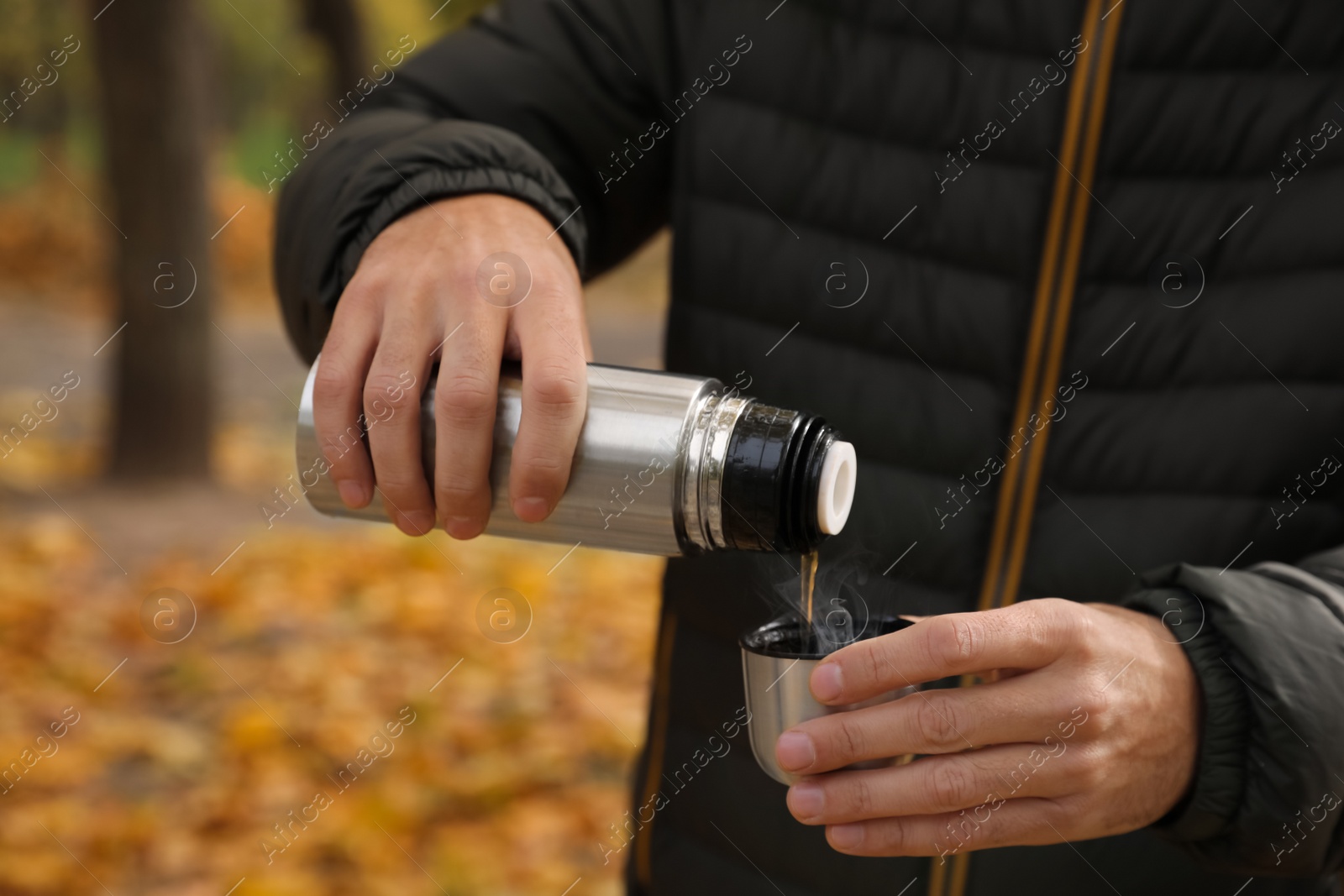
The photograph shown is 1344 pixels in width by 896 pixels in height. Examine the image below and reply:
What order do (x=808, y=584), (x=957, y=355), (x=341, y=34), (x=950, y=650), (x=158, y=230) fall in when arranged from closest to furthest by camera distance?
(x=950, y=650)
(x=808, y=584)
(x=957, y=355)
(x=158, y=230)
(x=341, y=34)

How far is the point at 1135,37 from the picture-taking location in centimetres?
142

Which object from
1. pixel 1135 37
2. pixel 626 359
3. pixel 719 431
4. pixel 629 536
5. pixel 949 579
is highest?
pixel 1135 37

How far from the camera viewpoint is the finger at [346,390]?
1.15m

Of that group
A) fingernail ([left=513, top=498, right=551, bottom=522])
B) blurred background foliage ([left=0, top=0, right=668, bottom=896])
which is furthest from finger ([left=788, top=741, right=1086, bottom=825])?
blurred background foliage ([left=0, top=0, right=668, bottom=896])

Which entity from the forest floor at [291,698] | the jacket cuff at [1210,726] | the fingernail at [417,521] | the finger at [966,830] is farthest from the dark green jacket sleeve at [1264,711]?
the forest floor at [291,698]

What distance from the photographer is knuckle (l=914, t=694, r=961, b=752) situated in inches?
42.5

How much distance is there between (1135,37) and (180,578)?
410cm

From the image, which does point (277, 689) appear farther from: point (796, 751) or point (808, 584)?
point (796, 751)

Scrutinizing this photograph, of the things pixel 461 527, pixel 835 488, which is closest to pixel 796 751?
pixel 835 488

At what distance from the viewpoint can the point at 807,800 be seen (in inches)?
44.4

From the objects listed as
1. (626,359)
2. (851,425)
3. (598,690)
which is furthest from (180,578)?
(626,359)

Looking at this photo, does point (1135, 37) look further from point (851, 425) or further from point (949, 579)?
point (949, 579)

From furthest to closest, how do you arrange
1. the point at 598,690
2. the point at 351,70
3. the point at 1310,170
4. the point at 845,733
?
1. the point at 351,70
2. the point at 598,690
3. the point at 1310,170
4. the point at 845,733

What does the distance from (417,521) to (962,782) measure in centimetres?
60
